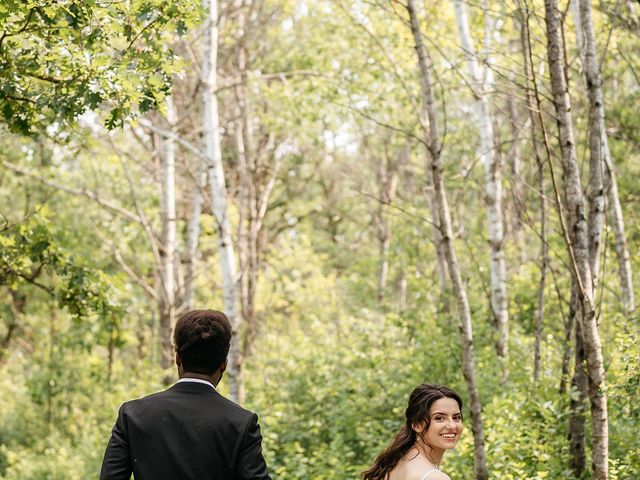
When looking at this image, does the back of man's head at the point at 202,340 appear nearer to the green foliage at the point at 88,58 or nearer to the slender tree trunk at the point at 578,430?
the green foliage at the point at 88,58

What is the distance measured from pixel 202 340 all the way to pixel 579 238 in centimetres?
281

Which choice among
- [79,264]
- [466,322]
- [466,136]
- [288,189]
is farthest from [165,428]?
[288,189]

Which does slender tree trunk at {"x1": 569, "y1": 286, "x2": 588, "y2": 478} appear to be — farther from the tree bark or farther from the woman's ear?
the woman's ear

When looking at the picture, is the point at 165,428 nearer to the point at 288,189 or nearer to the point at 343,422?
the point at 343,422

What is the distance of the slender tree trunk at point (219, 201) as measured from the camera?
374 inches

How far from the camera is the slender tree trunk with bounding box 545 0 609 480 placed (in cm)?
494

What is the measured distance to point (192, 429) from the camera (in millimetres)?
3066

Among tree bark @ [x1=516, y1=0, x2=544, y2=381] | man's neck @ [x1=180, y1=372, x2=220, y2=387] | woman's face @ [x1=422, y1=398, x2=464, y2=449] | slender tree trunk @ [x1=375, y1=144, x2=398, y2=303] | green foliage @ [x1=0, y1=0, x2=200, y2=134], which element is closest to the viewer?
man's neck @ [x1=180, y1=372, x2=220, y2=387]

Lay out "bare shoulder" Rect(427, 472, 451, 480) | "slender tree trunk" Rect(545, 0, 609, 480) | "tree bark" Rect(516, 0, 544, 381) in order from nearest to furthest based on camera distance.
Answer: "bare shoulder" Rect(427, 472, 451, 480) → "slender tree trunk" Rect(545, 0, 609, 480) → "tree bark" Rect(516, 0, 544, 381)

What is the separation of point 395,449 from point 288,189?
866 inches

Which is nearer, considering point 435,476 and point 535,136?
point 435,476

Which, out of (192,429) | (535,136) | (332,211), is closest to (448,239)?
(535,136)

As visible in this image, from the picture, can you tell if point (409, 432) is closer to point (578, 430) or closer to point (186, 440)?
point (186, 440)

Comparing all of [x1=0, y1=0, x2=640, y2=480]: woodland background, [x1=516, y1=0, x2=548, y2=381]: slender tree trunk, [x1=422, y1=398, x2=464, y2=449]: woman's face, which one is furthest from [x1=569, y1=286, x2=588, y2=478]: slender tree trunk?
[x1=422, y1=398, x2=464, y2=449]: woman's face
